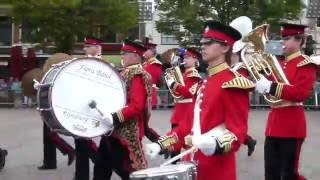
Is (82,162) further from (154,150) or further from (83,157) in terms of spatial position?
(154,150)

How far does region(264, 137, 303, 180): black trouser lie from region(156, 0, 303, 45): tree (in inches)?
902

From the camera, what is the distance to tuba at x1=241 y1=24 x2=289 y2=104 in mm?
5836

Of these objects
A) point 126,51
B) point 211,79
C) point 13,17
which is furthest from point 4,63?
point 211,79

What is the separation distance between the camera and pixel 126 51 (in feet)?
22.0

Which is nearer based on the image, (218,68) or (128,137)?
(218,68)

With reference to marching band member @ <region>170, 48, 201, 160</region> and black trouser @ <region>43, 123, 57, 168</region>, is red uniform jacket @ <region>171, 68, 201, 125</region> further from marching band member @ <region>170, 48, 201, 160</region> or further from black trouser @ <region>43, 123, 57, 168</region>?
black trouser @ <region>43, 123, 57, 168</region>

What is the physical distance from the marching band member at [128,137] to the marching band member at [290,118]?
1184 millimetres

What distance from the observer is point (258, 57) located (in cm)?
602

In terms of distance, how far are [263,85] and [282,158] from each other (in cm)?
105

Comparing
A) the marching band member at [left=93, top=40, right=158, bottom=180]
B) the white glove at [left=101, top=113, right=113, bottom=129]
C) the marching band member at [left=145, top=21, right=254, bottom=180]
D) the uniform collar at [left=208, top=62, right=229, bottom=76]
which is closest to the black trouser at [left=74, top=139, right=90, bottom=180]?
the marching band member at [left=93, top=40, right=158, bottom=180]

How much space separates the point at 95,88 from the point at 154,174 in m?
2.59

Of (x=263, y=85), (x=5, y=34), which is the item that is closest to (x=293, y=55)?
(x=263, y=85)

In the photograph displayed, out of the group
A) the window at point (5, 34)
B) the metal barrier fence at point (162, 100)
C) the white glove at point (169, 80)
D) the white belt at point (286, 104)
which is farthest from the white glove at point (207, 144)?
the window at point (5, 34)

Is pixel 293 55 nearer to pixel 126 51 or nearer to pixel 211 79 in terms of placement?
pixel 126 51
